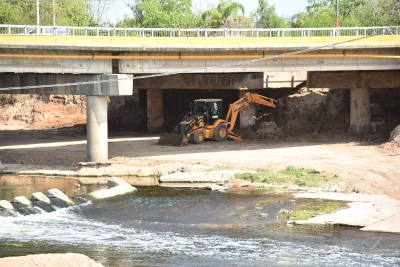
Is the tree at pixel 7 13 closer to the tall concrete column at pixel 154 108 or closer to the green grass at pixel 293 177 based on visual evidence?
the tall concrete column at pixel 154 108

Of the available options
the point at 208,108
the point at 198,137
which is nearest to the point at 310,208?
the point at 198,137

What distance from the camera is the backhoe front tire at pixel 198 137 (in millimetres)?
47281

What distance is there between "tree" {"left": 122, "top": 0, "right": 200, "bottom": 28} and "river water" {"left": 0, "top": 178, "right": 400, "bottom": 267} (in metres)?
46.4

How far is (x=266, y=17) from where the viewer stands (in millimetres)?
84750

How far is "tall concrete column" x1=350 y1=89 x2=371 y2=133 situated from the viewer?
1903 inches

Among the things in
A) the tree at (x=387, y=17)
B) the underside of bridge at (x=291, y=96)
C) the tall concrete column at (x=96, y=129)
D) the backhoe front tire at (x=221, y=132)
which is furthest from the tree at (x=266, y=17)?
the tall concrete column at (x=96, y=129)

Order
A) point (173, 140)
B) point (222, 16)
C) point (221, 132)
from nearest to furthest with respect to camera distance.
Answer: point (173, 140) → point (221, 132) → point (222, 16)

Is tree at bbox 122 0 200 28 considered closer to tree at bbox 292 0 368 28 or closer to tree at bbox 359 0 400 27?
tree at bbox 292 0 368 28

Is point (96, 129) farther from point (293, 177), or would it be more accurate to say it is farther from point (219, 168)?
point (293, 177)

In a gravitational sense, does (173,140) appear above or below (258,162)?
above

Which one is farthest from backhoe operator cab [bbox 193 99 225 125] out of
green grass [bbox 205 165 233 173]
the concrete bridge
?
green grass [bbox 205 165 233 173]

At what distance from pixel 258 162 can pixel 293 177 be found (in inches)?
162

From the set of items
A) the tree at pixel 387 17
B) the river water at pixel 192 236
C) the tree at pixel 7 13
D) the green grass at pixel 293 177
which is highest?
the tree at pixel 7 13

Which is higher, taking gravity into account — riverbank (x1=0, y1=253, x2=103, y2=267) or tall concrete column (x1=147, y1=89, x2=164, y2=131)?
tall concrete column (x1=147, y1=89, x2=164, y2=131)
